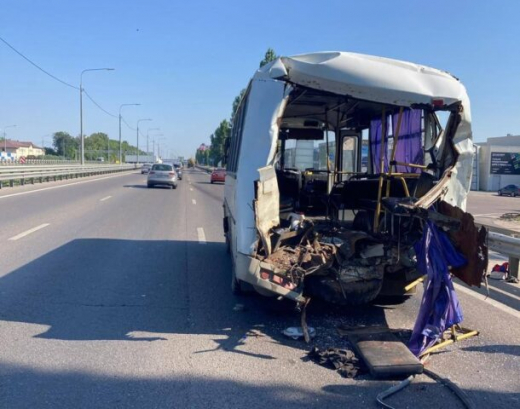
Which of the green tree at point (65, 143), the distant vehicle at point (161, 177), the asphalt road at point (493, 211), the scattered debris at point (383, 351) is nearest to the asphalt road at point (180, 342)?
the scattered debris at point (383, 351)

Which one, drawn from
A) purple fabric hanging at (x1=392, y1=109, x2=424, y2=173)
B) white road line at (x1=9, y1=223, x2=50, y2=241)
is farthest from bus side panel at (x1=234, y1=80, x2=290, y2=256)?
white road line at (x1=9, y1=223, x2=50, y2=241)

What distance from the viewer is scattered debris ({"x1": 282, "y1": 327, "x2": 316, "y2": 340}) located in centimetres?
541

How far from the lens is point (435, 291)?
201 inches

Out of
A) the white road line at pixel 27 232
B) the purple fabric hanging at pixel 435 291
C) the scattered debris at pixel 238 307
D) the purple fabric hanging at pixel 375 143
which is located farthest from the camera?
the white road line at pixel 27 232

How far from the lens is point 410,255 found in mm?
5699

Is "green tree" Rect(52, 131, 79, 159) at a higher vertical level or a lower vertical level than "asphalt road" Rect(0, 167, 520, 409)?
higher

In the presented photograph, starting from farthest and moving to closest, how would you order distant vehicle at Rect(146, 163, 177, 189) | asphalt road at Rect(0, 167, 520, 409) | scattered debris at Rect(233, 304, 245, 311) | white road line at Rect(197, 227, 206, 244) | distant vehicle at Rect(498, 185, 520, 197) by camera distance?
distant vehicle at Rect(498, 185, 520, 197) < distant vehicle at Rect(146, 163, 177, 189) < white road line at Rect(197, 227, 206, 244) < scattered debris at Rect(233, 304, 245, 311) < asphalt road at Rect(0, 167, 520, 409)

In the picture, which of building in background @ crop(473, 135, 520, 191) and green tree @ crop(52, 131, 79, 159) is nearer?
building in background @ crop(473, 135, 520, 191)

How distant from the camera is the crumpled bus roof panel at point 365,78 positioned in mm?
5469

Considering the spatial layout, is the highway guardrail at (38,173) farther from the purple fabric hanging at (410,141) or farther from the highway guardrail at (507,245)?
the highway guardrail at (507,245)

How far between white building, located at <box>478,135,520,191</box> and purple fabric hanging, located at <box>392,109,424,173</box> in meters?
55.7

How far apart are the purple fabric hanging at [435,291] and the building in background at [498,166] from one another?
5746 centimetres

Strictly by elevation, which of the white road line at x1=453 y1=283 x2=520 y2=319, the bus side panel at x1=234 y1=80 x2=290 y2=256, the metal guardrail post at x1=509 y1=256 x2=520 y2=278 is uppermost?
the bus side panel at x1=234 y1=80 x2=290 y2=256

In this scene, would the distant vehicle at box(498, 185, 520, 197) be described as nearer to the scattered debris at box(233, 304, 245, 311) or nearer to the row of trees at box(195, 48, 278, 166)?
the row of trees at box(195, 48, 278, 166)
